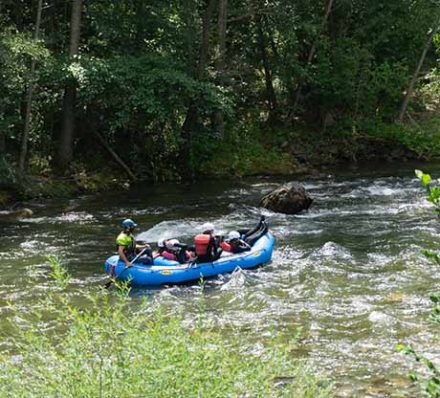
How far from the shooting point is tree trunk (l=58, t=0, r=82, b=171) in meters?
18.0

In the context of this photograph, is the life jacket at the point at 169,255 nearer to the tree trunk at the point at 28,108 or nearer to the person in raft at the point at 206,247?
the person in raft at the point at 206,247

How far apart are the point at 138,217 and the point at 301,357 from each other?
865 cm

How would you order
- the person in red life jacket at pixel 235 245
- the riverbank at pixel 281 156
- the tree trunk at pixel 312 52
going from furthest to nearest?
the tree trunk at pixel 312 52 → the riverbank at pixel 281 156 → the person in red life jacket at pixel 235 245

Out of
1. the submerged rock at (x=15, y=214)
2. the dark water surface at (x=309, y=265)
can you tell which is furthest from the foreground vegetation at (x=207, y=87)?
the dark water surface at (x=309, y=265)

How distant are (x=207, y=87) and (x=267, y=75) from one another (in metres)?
6.29

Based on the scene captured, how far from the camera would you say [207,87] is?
18203mm

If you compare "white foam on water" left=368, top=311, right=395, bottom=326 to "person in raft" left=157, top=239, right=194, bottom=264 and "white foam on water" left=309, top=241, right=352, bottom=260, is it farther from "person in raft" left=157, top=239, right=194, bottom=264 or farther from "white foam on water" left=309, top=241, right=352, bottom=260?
"person in raft" left=157, top=239, right=194, bottom=264

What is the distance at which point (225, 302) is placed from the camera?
927 cm

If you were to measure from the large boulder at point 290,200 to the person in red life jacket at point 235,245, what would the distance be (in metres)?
4.27

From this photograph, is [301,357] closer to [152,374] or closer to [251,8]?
[152,374]

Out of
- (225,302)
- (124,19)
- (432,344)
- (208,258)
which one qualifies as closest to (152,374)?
(432,344)

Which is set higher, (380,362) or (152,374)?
(152,374)

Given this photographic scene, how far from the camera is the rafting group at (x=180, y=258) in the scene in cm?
1016

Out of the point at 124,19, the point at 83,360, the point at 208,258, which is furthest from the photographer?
the point at 124,19
